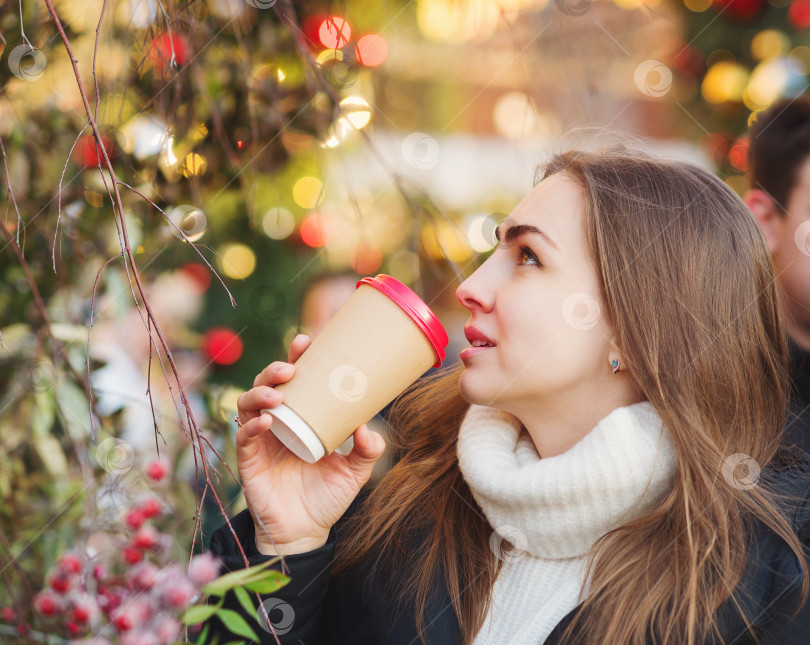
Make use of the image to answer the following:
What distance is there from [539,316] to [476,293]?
0.10 m

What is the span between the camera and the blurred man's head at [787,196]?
153cm

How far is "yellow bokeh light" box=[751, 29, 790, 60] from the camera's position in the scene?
2160 millimetres

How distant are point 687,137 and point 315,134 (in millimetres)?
1859

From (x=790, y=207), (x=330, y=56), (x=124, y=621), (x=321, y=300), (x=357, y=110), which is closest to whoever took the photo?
(x=124, y=621)

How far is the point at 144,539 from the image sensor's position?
3.48 ft

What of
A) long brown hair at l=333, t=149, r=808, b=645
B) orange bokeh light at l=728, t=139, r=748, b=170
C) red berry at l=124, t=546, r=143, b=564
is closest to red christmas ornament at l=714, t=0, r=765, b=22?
orange bokeh light at l=728, t=139, r=748, b=170

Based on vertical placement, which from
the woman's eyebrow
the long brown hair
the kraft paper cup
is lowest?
the long brown hair

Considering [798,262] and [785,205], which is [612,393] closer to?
[798,262]

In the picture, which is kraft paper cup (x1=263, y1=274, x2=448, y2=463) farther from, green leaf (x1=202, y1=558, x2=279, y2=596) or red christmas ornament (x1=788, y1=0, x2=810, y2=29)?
red christmas ornament (x1=788, y1=0, x2=810, y2=29)

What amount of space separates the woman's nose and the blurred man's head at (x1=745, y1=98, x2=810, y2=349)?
0.74m

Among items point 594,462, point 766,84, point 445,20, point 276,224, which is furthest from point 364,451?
point 766,84

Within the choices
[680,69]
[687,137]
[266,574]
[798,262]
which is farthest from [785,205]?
[266,574]

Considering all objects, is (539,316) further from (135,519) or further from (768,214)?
(768,214)

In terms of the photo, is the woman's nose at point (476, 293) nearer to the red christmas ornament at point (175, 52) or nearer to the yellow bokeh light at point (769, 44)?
the red christmas ornament at point (175, 52)
